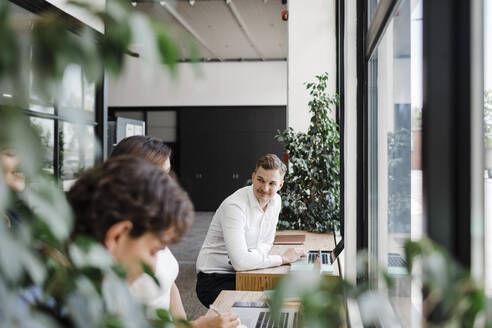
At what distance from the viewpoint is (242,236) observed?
2.93m

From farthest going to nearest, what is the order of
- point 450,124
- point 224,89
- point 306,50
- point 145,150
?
point 224,89
point 306,50
point 145,150
point 450,124

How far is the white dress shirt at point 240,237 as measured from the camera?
2842 millimetres

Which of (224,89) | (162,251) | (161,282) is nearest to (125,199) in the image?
(161,282)

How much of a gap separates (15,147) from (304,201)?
4.49 meters

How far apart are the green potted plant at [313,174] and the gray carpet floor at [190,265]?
1.17 meters

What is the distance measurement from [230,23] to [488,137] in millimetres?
7928

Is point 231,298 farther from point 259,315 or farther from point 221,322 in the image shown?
point 221,322

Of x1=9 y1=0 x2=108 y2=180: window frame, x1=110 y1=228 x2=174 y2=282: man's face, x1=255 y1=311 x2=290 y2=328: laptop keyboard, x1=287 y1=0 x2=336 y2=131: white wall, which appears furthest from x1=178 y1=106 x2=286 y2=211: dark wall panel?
x1=110 y1=228 x2=174 y2=282: man's face

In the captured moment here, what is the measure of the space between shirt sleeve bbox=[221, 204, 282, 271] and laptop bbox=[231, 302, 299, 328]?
2.08 feet

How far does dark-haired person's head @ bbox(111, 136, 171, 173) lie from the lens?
7.22 ft

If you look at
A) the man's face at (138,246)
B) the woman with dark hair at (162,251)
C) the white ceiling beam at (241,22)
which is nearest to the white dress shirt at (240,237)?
the woman with dark hair at (162,251)

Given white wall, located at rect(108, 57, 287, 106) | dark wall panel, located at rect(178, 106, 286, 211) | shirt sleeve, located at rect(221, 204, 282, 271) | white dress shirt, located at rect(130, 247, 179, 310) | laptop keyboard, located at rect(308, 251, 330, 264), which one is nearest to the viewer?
white dress shirt, located at rect(130, 247, 179, 310)

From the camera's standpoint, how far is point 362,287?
1.77ft

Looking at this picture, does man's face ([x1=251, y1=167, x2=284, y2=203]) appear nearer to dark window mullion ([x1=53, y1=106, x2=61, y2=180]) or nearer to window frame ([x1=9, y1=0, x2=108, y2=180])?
window frame ([x1=9, y1=0, x2=108, y2=180])
